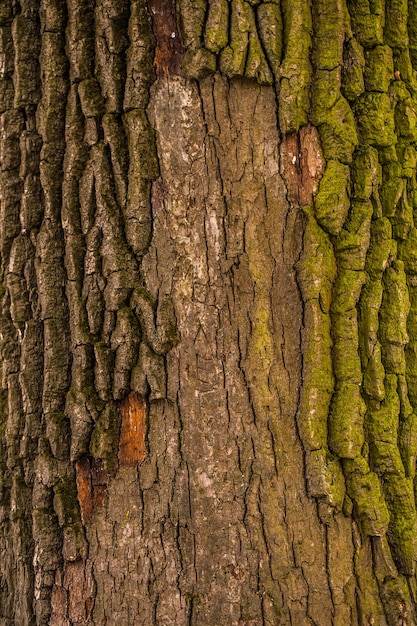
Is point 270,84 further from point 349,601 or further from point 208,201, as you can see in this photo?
point 349,601

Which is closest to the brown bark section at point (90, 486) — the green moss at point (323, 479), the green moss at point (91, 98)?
the green moss at point (323, 479)

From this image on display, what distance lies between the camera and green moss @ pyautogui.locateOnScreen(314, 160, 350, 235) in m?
1.96

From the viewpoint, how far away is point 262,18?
6.38ft

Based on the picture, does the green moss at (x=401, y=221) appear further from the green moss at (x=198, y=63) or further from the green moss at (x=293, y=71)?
the green moss at (x=198, y=63)

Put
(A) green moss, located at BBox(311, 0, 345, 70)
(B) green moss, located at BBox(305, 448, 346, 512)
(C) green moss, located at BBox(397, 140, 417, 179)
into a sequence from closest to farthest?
(B) green moss, located at BBox(305, 448, 346, 512)
(A) green moss, located at BBox(311, 0, 345, 70)
(C) green moss, located at BBox(397, 140, 417, 179)

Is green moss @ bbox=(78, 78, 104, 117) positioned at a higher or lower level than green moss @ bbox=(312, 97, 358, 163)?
higher

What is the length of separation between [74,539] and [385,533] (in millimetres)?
945

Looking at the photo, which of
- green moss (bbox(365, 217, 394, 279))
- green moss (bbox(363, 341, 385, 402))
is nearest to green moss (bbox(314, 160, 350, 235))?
green moss (bbox(365, 217, 394, 279))

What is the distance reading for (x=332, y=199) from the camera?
196cm

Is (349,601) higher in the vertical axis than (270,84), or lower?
lower

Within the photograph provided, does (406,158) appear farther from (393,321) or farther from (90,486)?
(90,486)

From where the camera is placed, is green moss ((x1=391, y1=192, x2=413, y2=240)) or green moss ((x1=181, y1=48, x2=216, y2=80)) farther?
green moss ((x1=391, y1=192, x2=413, y2=240))

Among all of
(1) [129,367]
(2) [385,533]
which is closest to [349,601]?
(2) [385,533]

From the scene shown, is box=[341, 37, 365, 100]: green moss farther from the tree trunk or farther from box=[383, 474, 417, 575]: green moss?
box=[383, 474, 417, 575]: green moss
